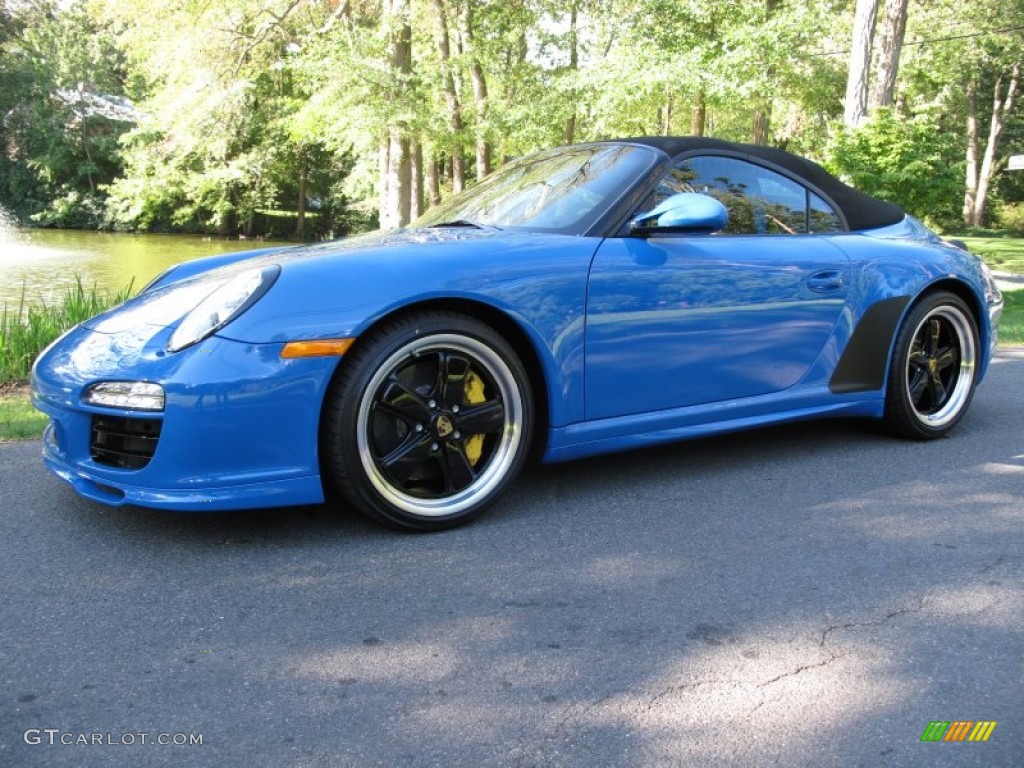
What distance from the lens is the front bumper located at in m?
2.55

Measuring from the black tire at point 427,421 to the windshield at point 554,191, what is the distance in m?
0.64

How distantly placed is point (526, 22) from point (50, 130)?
1129 inches

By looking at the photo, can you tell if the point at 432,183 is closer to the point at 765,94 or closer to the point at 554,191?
the point at 765,94

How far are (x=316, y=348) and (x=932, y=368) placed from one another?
120 inches

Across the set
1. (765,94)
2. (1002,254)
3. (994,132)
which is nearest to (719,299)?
(765,94)

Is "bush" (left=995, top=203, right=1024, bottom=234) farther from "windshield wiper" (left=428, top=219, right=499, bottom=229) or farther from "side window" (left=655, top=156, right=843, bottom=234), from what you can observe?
"windshield wiper" (left=428, top=219, right=499, bottom=229)

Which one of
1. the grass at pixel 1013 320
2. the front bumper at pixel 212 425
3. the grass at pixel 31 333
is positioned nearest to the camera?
the front bumper at pixel 212 425

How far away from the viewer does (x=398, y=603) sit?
242 cm

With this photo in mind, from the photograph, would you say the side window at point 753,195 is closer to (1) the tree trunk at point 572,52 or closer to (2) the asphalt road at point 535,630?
(2) the asphalt road at point 535,630

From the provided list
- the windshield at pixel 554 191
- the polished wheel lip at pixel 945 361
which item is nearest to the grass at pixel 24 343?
the windshield at pixel 554 191

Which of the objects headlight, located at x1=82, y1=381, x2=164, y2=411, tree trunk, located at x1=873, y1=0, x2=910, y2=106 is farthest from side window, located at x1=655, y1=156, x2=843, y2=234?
tree trunk, located at x1=873, y1=0, x2=910, y2=106

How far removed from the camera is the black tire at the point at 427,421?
2.74m

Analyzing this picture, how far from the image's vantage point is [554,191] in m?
3.55

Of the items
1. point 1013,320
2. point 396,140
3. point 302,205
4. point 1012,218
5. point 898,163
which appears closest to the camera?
point 1013,320
